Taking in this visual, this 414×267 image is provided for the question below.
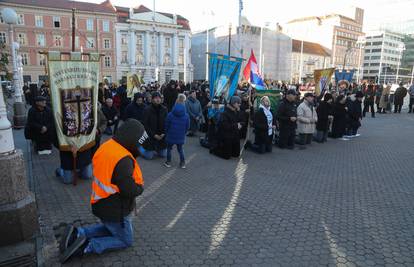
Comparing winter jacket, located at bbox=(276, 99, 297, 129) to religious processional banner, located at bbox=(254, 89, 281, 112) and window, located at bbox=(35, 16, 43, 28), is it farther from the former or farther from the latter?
window, located at bbox=(35, 16, 43, 28)

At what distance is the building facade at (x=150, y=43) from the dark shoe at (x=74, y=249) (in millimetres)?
62154

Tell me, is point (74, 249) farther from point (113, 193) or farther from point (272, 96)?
point (272, 96)

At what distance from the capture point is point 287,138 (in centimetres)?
963

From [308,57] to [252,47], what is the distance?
26721 mm

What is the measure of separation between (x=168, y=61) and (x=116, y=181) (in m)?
69.3

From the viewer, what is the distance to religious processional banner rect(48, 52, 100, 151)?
17.6ft

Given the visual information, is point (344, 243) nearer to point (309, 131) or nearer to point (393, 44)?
point (309, 131)

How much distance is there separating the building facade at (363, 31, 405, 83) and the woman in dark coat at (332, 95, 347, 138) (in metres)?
102

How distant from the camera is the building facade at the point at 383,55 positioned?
102 metres

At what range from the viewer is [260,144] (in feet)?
29.4

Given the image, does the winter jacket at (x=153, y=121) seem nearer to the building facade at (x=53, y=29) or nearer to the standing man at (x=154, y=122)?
the standing man at (x=154, y=122)

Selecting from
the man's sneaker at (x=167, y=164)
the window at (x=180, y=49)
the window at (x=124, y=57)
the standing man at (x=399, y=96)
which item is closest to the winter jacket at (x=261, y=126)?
the man's sneaker at (x=167, y=164)

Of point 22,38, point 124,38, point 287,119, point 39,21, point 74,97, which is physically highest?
point 39,21

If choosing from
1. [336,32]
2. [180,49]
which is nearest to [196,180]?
[180,49]
